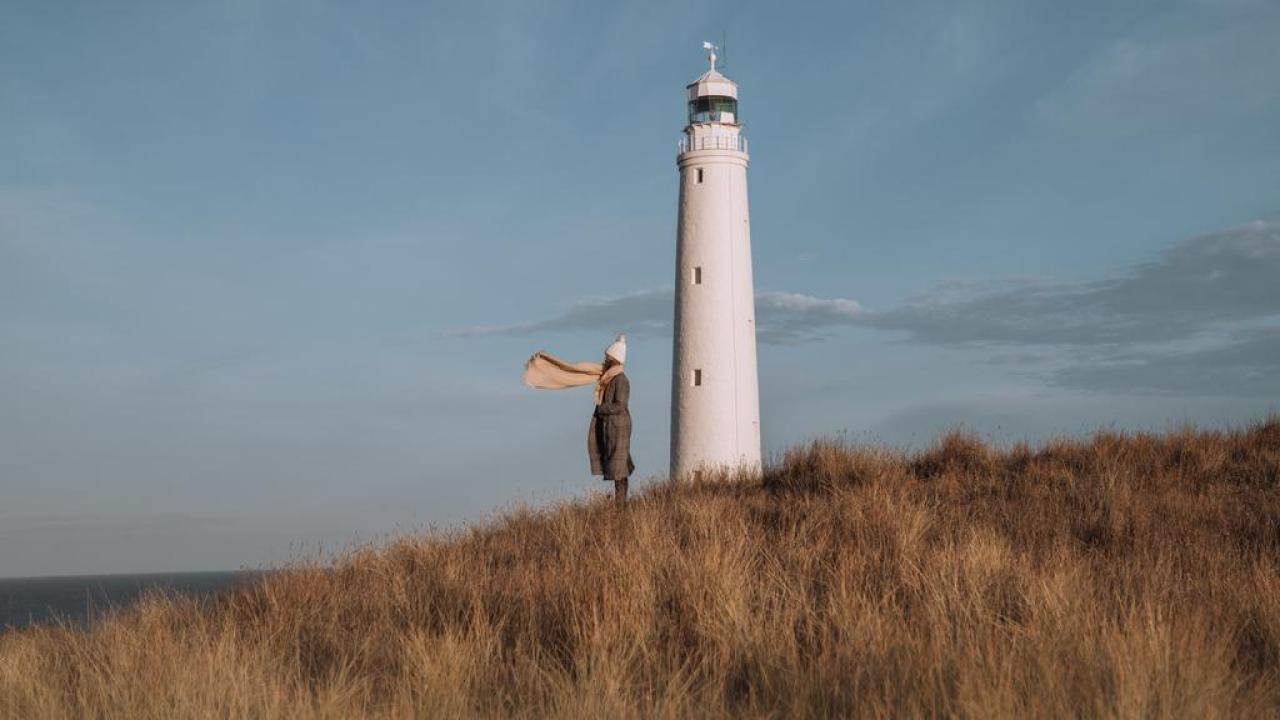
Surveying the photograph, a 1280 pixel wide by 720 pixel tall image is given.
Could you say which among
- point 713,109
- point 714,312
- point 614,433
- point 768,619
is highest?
point 713,109

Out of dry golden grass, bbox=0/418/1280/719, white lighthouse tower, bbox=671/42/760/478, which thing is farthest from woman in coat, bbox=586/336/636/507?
white lighthouse tower, bbox=671/42/760/478

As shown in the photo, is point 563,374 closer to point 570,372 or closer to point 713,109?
point 570,372

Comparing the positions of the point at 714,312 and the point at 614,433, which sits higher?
the point at 714,312

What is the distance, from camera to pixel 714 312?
89.5 ft

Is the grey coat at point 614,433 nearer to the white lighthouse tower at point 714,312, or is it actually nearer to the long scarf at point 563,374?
Result: the long scarf at point 563,374

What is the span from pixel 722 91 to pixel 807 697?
2424 cm

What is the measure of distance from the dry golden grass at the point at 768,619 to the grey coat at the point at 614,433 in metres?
1.52

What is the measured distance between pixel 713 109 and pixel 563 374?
46.3 feet

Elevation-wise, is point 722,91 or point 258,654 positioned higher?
point 722,91

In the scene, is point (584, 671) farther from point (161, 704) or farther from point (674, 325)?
point (674, 325)

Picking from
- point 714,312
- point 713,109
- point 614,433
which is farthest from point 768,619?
point 713,109

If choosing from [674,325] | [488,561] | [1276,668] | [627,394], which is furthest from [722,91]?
[1276,668]

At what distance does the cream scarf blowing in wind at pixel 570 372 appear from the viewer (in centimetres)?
1622

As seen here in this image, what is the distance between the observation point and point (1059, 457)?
15938mm
